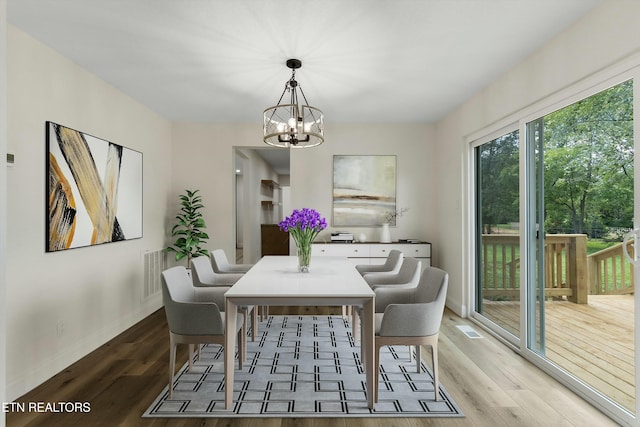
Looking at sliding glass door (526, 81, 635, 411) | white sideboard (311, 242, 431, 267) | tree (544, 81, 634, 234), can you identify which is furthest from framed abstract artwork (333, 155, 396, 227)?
tree (544, 81, 634, 234)

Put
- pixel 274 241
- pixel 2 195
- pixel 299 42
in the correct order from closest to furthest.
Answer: pixel 2 195 → pixel 299 42 → pixel 274 241

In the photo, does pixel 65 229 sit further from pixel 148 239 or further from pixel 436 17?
pixel 436 17

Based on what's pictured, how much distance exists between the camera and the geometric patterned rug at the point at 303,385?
226 cm

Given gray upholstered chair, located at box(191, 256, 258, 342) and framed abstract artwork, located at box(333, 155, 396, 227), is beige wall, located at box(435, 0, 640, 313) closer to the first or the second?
framed abstract artwork, located at box(333, 155, 396, 227)

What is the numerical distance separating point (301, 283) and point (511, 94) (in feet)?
8.44

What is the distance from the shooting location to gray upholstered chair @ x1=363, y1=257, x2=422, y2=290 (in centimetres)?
309

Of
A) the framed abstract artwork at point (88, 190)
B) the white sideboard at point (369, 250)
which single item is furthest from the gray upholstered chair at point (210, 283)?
the white sideboard at point (369, 250)

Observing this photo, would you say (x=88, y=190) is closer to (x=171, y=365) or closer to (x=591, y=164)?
(x=171, y=365)

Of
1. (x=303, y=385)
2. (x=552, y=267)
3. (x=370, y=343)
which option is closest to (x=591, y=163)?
(x=552, y=267)

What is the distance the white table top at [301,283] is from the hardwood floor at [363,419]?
753 mm

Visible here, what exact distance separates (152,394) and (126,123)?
2.88 m

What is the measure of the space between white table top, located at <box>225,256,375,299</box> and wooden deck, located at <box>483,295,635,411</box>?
1.55m

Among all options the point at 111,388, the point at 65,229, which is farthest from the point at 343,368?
the point at 65,229

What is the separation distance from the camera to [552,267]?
2.85m
